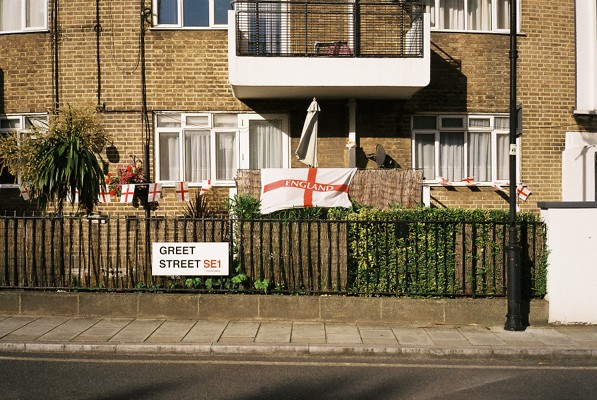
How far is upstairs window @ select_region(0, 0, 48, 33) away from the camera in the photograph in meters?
13.9

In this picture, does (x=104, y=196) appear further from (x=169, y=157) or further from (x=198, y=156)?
(x=198, y=156)

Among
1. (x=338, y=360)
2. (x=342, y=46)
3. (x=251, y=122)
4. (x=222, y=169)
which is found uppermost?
(x=342, y=46)

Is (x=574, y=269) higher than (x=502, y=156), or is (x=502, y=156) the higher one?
(x=502, y=156)

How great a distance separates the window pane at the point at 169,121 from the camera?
13.8 metres

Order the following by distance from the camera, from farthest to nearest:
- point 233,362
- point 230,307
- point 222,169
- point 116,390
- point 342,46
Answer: point 222,169 → point 342,46 → point 230,307 → point 233,362 → point 116,390

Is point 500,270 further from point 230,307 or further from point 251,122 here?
point 251,122

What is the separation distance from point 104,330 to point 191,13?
7.45 m

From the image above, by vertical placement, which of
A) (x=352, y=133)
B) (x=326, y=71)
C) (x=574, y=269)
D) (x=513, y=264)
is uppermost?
(x=326, y=71)

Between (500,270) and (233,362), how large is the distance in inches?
195

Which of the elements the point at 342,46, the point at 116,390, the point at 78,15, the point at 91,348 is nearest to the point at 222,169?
the point at 342,46

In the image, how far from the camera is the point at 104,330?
374 inches

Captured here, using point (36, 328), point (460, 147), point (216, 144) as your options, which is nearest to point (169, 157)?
point (216, 144)

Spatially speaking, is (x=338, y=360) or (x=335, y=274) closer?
(x=338, y=360)

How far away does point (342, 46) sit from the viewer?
13.1m
